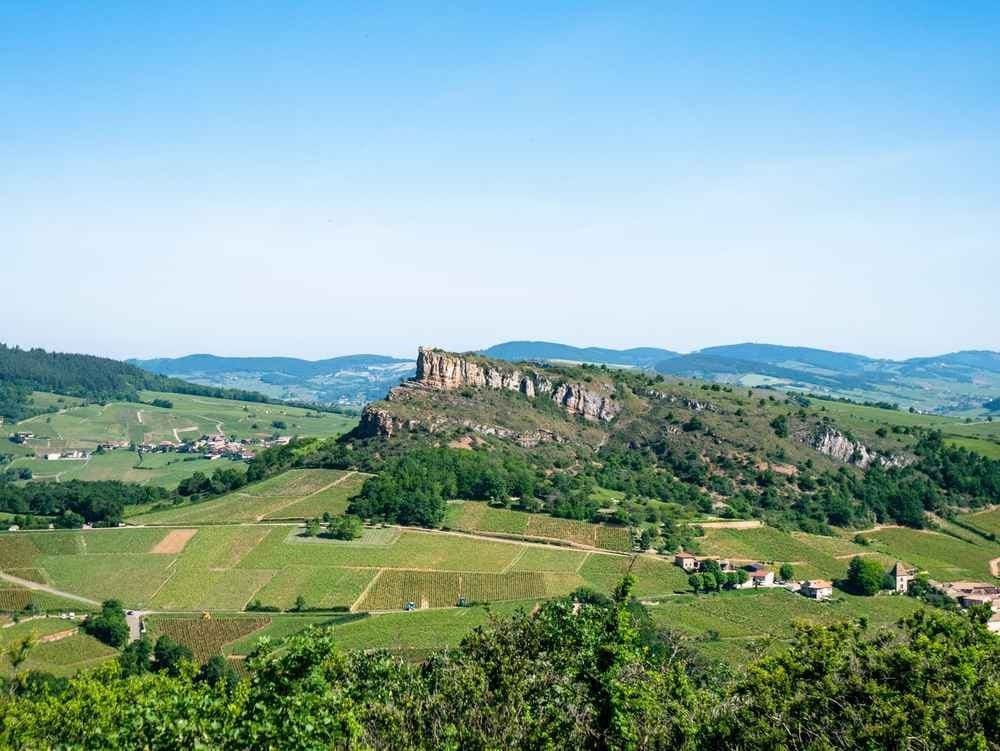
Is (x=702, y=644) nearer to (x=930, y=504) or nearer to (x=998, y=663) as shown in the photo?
(x=998, y=663)

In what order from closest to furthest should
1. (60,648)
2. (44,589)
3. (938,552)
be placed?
(60,648)
(44,589)
(938,552)

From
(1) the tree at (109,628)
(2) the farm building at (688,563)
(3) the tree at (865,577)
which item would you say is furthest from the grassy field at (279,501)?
(3) the tree at (865,577)

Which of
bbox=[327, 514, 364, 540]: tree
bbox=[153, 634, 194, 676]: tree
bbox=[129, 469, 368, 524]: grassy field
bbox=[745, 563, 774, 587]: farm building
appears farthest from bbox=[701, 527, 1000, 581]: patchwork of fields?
bbox=[153, 634, 194, 676]: tree

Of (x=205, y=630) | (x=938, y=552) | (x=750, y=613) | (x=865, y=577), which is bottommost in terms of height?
(x=205, y=630)

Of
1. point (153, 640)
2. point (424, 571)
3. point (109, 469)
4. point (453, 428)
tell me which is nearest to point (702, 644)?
point (424, 571)

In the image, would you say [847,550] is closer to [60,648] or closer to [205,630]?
[205,630]

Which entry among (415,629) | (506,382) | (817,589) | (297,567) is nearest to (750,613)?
(817,589)
